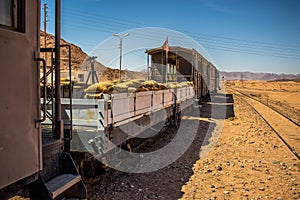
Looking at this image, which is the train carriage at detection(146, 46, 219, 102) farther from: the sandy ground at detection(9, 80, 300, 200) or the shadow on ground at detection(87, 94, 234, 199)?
the shadow on ground at detection(87, 94, 234, 199)

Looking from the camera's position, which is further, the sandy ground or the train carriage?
the train carriage

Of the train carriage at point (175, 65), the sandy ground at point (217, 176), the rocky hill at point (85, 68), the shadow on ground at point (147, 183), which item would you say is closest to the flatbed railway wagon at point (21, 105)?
the shadow on ground at point (147, 183)

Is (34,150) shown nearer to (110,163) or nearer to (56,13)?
(56,13)

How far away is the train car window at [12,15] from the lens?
2.34m

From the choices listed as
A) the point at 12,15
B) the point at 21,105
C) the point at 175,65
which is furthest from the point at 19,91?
the point at 175,65

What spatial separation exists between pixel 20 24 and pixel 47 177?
1.54 metres

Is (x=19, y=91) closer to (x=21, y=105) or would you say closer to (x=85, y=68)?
(x=21, y=105)

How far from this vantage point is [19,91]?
7.96ft

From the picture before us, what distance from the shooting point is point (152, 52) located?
18047mm

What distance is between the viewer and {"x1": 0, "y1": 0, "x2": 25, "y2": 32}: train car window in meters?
2.34

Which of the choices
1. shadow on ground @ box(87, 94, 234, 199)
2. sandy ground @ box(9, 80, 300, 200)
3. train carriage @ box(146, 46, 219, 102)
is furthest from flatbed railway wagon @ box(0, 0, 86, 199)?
train carriage @ box(146, 46, 219, 102)

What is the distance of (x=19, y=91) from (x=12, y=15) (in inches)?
24.6

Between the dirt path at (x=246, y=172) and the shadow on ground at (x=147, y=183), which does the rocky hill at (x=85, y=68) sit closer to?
the shadow on ground at (x=147, y=183)

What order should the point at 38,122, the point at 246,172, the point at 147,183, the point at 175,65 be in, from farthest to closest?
the point at 175,65 → the point at 246,172 → the point at 147,183 → the point at 38,122
